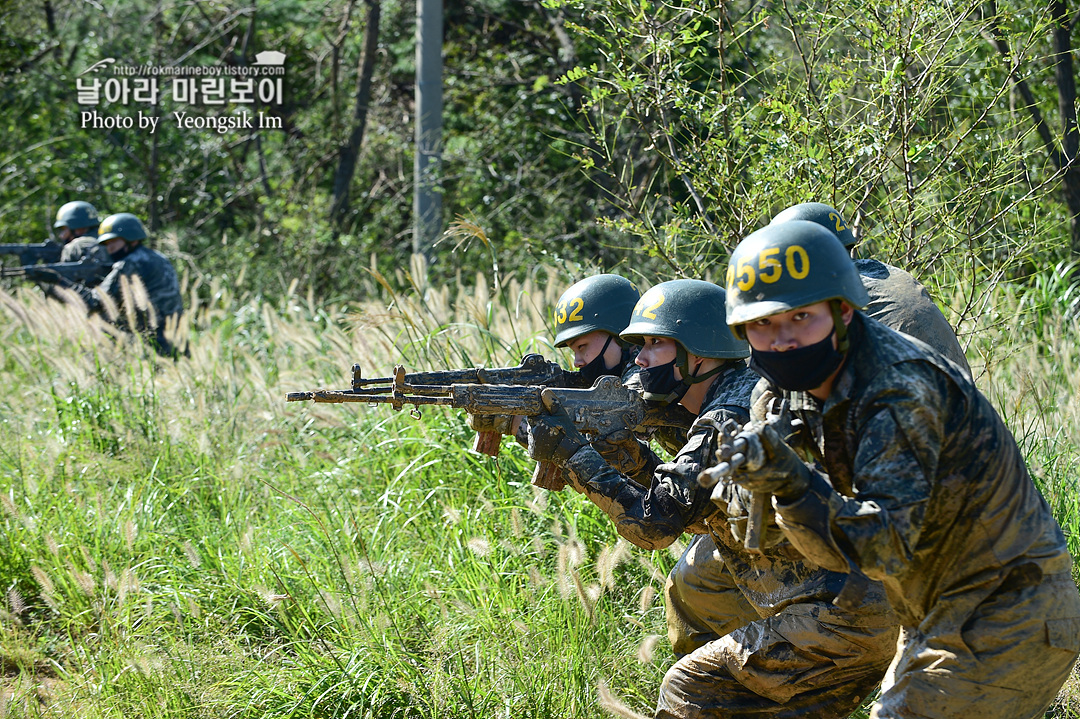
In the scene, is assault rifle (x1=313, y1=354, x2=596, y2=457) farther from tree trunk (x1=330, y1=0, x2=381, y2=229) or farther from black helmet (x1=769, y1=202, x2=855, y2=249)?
tree trunk (x1=330, y1=0, x2=381, y2=229)

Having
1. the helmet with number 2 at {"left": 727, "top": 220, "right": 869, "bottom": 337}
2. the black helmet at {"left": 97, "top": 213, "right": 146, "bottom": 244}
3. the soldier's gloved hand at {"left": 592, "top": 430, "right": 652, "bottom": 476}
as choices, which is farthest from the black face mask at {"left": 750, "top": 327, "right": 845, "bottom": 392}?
the black helmet at {"left": 97, "top": 213, "right": 146, "bottom": 244}

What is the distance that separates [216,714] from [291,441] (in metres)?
3.13

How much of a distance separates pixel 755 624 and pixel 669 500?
1.75 feet

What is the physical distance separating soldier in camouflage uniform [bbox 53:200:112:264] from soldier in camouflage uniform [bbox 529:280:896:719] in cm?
838

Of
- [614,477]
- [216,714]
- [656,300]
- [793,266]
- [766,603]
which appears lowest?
[216,714]

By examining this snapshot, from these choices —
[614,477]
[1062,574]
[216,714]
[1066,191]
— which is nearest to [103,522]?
[216,714]

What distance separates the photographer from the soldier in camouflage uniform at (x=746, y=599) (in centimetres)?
339

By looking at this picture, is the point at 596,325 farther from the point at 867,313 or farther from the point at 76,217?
the point at 76,217

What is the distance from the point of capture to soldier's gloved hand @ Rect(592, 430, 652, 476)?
13.5ft

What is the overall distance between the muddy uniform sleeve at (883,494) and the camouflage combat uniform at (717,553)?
137 cm

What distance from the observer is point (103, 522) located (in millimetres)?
5449

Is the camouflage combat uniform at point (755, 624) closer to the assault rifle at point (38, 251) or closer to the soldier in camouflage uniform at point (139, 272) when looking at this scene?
the soldier in camouflage uniform at point (139, 272)

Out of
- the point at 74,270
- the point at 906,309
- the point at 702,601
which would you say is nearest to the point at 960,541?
the point at 906,309

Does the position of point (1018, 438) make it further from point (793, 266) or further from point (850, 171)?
point (793, 266)
